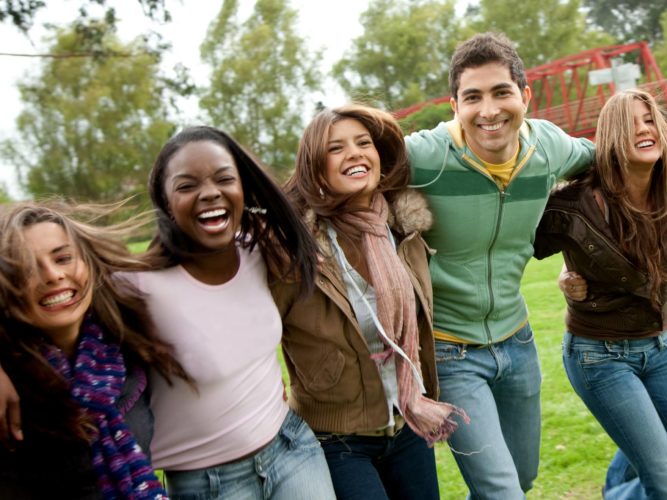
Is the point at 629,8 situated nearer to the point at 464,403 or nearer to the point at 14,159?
the point at 14,159

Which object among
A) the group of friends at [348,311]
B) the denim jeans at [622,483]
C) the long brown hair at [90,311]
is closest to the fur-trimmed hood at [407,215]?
the group of friends at [348,311]

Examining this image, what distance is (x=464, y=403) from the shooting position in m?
2.83

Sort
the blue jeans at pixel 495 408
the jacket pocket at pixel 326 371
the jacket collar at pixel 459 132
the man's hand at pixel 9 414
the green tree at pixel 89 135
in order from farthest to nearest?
the green tree at pixel 89 135 < the jacket collar at pixel 459 132 < the blue jeans at pixel 495 408 < the jacket pocket at pixel 326 371 < the man's hand at pixel 9 414

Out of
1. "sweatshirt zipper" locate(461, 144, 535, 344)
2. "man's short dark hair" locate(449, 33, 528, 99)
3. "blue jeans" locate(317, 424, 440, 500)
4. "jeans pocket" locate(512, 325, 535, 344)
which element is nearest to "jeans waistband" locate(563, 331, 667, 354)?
"jeans pocket" locate(512, 325, 535, 344)

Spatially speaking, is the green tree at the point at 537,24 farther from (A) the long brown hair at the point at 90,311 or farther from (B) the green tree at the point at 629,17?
(A) the long brown hair at the point at 90,311

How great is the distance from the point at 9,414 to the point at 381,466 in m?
1.41

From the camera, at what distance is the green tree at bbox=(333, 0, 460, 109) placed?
30.7m

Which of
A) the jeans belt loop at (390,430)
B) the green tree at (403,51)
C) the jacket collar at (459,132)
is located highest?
the green tree at (403,51)

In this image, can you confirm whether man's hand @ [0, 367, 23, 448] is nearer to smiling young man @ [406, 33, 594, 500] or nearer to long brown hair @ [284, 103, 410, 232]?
long brown hair @ [284, 103, 410, 232]

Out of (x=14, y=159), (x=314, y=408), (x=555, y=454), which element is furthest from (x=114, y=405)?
(x=14, y=159)

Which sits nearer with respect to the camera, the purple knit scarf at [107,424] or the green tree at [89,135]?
the purple knit scarf at [107,424]

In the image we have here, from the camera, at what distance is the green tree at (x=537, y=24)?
30906 millimetres

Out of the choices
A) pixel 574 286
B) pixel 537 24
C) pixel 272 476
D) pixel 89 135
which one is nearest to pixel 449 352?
pixel 574 286

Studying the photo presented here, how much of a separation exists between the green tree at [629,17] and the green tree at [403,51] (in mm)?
17862
